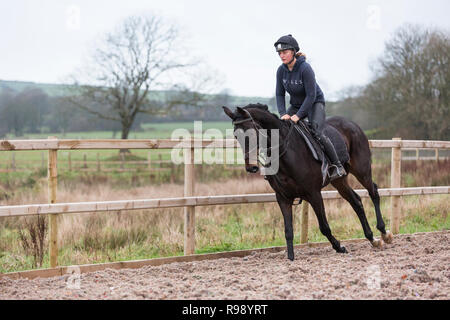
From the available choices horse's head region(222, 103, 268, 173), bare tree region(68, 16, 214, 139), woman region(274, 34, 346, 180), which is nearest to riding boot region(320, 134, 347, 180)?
woman region(274, 34, 346, 180)

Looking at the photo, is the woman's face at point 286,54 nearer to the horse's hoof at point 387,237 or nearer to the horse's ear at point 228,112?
the horse's ear at point 228,112

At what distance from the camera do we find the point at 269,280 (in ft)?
14.4

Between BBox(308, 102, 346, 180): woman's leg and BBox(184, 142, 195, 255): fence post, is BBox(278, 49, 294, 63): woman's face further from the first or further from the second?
BBox(184, 142, 195, 255): fence post

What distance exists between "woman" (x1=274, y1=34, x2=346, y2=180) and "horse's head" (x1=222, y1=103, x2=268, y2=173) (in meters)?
0.76

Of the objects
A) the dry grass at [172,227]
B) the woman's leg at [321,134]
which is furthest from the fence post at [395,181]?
the woman's leg at [321,134]

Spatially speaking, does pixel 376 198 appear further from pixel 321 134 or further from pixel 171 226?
pixel 171 226

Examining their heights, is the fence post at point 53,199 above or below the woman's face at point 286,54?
below

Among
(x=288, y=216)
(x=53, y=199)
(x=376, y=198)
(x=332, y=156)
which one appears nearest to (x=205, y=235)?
(x=288, y=216)

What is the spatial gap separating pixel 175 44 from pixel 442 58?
17.5 meters

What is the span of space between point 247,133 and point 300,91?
4.35 ft

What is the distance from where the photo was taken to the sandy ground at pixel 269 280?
12.8 feet

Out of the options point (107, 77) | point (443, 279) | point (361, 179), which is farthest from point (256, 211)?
point (107, 77)

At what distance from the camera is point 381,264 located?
5.05 metres
